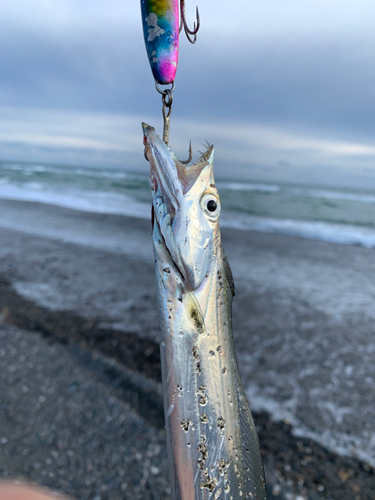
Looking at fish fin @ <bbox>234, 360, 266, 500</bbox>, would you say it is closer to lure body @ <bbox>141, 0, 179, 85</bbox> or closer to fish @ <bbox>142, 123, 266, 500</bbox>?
fish @ <bbox>142, 123, 266, 500</bbox>

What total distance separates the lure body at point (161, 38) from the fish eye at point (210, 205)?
0.45m

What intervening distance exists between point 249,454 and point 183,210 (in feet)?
3.64

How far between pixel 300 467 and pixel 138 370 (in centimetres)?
157

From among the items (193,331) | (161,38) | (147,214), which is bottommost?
(147,214)

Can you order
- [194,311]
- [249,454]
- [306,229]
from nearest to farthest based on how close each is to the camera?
1. [194,311]
2. [249,454]
3. [306,229]

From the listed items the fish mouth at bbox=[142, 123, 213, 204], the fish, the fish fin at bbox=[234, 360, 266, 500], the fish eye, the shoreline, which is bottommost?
the shoreline

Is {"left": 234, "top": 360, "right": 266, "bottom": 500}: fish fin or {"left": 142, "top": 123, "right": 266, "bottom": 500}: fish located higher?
{"left": 142, "top": 123, "right": 266, "bottom": 500}: fish

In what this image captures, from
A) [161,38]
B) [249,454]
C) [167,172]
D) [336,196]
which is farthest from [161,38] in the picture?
[336,196]

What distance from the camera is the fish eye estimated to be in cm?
125

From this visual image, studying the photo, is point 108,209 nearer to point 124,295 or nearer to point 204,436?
point 124,295

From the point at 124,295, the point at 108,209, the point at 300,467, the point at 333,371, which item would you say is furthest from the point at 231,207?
the point at 300,467

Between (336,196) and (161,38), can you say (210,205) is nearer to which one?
(161,38)

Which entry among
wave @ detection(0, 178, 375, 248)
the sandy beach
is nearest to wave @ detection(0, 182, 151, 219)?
wave @ detection(0, 178, 375, 248)

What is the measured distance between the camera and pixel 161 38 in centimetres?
115
